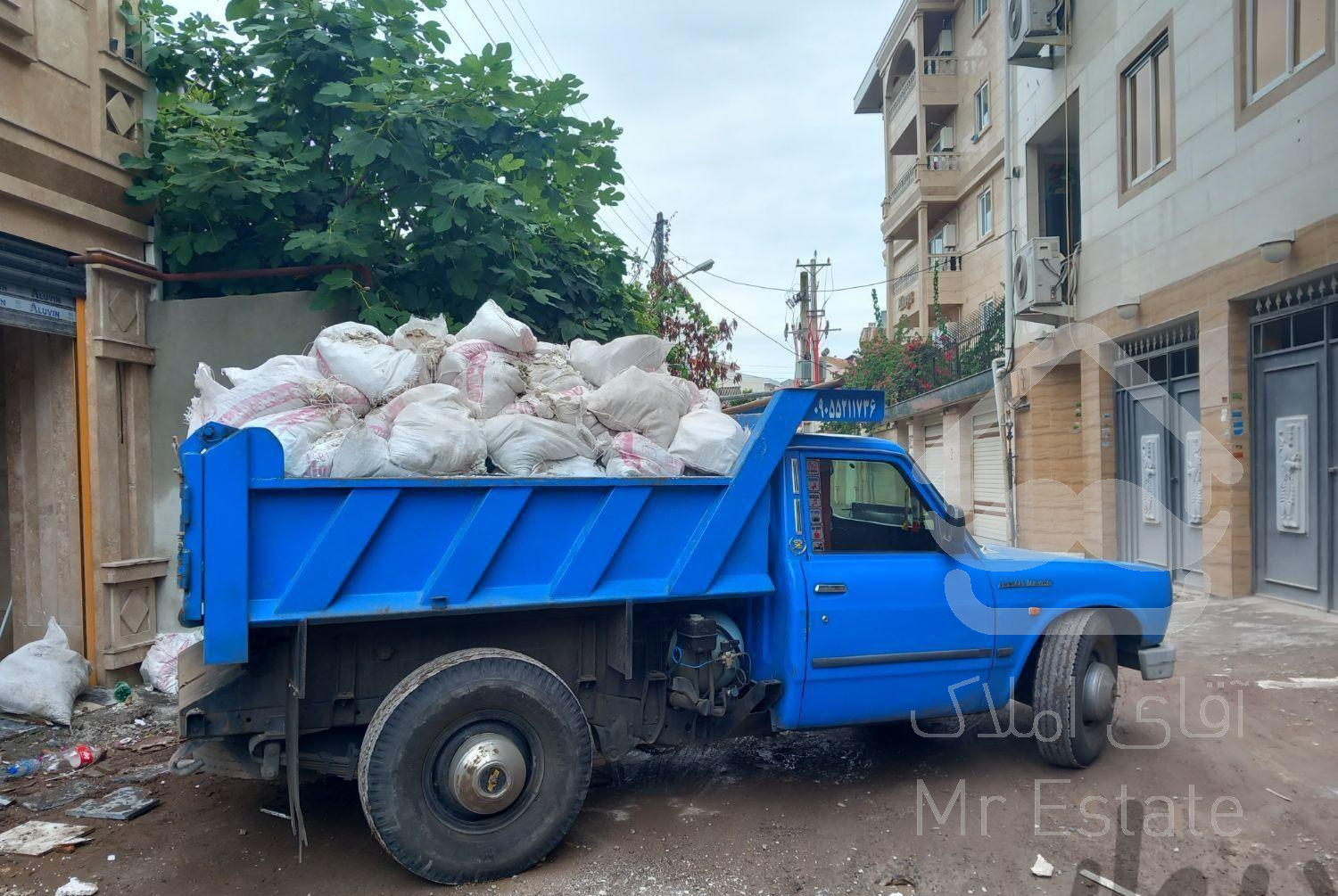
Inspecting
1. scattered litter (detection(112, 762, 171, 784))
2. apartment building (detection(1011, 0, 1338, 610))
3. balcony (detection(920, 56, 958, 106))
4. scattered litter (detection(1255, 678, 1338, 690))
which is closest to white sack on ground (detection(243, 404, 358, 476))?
scattered litter (detection(112, 762, 171, 784))

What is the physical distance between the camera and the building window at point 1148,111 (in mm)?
10258

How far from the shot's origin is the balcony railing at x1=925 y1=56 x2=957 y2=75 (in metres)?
22.0

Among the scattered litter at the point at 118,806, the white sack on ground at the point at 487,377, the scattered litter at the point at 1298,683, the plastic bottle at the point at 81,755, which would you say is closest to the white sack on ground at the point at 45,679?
the plastic bottle at the point at 81,755

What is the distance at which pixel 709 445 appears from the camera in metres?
4.40

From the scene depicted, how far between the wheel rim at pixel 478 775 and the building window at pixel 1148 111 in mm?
9899

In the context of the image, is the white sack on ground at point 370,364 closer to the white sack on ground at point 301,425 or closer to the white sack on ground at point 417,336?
the white sack on ground at point 417,336

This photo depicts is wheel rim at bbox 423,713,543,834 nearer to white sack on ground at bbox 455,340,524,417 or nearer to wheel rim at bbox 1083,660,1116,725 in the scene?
white sack on ground at bbox 455,340,524,417

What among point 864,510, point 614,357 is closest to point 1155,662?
point 864,510

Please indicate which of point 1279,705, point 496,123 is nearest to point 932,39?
point 496,123

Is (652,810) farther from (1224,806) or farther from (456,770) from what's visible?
(1224,806)

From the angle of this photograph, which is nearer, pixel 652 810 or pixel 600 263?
pixel 652 810

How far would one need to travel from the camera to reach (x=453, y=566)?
149 inches

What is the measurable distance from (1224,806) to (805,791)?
81.5 inches

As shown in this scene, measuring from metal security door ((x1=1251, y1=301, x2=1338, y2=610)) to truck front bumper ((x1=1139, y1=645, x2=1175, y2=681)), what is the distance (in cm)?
396
